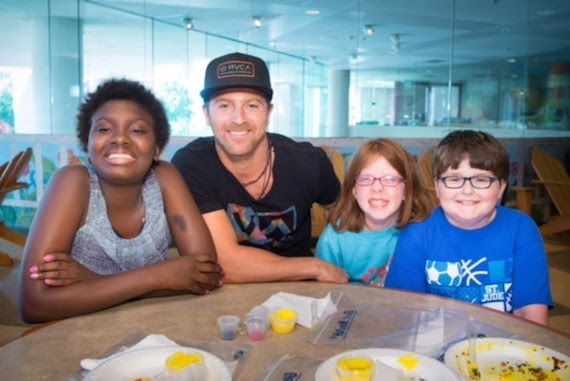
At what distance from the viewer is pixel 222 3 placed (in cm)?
851

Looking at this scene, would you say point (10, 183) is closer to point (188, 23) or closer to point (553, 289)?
point (553, 289)

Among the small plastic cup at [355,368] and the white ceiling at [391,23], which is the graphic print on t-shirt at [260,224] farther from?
the white ceiling at [391,23]

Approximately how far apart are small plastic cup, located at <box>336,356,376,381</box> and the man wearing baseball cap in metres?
0.82

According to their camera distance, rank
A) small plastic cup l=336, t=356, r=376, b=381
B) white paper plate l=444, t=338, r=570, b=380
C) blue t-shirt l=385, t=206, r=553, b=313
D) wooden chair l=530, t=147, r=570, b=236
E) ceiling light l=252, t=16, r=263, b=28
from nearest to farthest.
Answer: small plastic cup l=336, t=356, r=376, b=381, white paper plate l=444, t=338, r=570, b=380, blue t-shirt l=385, t=206, r=553, b=313, wooden chair l=530, t=147, r=570, b=236, ceiling light l=252, t=16, r=263, b=28

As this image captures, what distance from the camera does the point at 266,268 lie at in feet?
5.98

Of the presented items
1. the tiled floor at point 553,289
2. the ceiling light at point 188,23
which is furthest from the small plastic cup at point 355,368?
the ceiling light at point 188,23

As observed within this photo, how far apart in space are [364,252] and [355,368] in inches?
46.9

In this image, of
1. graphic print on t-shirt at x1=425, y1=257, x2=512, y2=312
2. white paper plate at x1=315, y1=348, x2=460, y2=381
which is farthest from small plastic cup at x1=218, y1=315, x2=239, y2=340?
graphic print on t-shirt at x1=425, y1=257, x2=512, y2=312

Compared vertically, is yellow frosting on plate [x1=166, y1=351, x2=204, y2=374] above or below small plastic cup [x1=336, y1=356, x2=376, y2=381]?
below

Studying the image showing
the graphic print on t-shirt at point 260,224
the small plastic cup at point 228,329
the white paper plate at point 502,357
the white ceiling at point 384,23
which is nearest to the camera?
the white paper plate at point 502,357

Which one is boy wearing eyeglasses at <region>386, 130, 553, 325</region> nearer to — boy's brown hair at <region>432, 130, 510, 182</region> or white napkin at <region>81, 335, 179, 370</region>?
boy's brown hair at <region>432, 130, 510, 182</region>

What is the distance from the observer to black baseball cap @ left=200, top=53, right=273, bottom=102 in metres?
2.07

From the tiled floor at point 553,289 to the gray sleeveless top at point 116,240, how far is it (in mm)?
986

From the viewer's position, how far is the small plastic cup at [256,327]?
1.24 m
